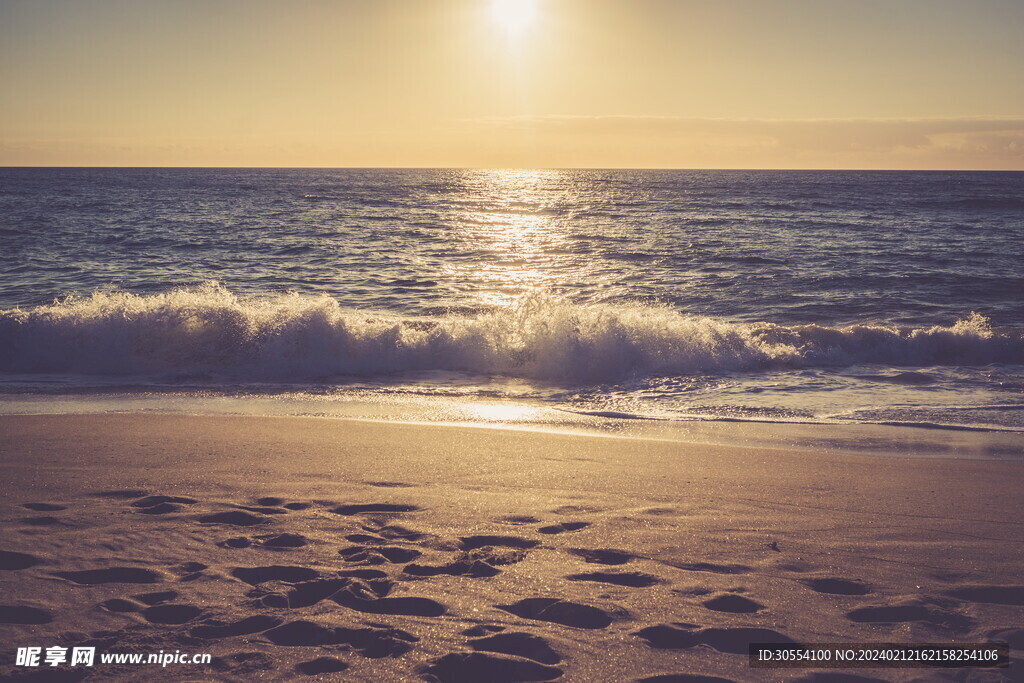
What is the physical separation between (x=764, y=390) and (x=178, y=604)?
7.70 metres

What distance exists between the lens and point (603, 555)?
3791 millimetres

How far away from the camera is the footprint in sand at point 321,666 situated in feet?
8.89

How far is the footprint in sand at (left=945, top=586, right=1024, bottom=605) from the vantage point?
3404mm

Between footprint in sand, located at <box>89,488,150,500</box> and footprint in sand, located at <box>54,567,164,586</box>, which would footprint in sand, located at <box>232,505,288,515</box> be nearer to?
footprint in sand, located at <box>89,488,150,500</box>

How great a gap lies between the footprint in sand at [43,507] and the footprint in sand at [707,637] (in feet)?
11.7

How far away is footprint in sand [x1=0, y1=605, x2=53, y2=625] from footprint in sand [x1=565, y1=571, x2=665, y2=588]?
2316 millimetres

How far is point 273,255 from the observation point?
22.0 m

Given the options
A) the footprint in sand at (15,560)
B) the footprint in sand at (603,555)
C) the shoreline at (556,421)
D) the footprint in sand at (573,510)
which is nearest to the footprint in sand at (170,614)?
the footprint in sand at (15,560)

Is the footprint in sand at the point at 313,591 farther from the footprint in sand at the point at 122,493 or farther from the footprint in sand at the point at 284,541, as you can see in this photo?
the footprint in sand at the point at 122,493

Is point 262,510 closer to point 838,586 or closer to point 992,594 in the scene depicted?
point 838,586

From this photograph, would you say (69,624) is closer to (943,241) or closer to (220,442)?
(220,442)

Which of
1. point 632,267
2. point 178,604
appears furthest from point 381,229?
point 178,604

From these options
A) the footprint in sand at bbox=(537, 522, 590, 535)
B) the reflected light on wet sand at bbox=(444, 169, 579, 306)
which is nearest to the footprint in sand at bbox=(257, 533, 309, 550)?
the footprint in sand at bbox=(537, 522, 590, 535)

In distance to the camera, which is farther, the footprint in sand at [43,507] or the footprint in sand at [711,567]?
the footprint in sand at [43,507]
